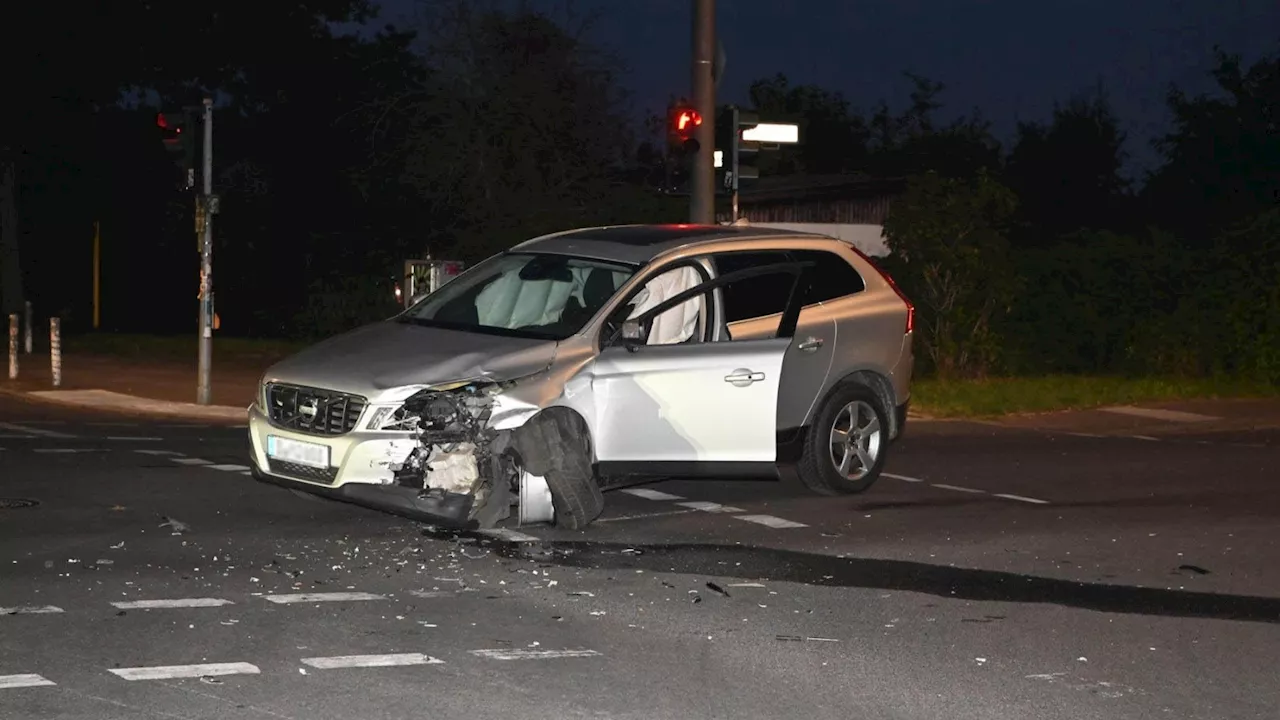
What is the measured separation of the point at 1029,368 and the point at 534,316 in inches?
559

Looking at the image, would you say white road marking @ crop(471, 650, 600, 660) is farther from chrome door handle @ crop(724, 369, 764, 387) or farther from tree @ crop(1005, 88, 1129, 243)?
tree @ crop(1005, 88, 1129, 243)

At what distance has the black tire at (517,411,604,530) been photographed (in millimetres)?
10891

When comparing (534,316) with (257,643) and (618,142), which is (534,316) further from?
(618,142)

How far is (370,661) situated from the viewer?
7.68 meters

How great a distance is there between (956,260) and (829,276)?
32.9 feet

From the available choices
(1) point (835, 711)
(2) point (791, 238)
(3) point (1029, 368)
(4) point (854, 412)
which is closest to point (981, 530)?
(4) point (854, 412)

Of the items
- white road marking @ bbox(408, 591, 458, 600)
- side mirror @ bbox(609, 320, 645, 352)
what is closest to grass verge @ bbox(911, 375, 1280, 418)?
side mirror @ bbox(609, 320, 645, 352)

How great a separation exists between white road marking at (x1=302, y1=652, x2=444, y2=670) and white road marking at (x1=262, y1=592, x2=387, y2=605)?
4.05 ft

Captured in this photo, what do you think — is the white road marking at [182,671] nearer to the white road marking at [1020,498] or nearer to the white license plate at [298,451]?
the white license plate at [298,451]

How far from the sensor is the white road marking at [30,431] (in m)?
16.3

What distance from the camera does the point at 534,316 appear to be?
1237 centimetres

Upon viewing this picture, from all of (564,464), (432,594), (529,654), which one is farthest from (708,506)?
(529,654)

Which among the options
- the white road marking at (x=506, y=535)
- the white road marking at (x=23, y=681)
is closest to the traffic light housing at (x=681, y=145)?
the white road marking at (x=506, y=535)

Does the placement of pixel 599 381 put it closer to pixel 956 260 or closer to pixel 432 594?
pixel 432 594
